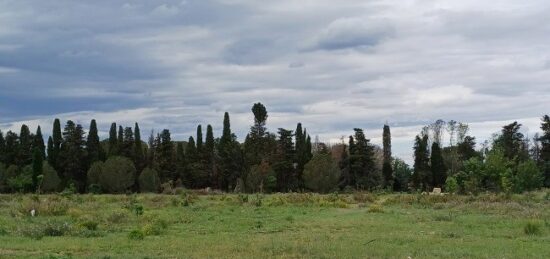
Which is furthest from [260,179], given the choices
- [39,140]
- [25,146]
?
[25,146]

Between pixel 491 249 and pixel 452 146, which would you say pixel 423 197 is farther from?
pixel 452 146

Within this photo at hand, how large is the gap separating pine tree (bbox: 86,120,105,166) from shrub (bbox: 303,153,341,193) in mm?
28074

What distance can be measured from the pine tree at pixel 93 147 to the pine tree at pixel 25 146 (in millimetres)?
9254

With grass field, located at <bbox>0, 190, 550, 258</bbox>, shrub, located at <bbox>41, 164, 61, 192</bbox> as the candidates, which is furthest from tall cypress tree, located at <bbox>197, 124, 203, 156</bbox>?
grass field, located at <bbox>0, 190, 550, 258</bbox>

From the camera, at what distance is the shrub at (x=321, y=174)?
217 feet

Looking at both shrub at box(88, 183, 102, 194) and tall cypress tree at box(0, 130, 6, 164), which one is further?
tall cypress tree at box(0, 130, 6, 164)

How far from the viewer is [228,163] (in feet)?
246

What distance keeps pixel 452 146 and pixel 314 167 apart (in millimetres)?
36144

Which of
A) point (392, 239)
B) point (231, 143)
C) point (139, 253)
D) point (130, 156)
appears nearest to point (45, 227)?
point (139, 253)

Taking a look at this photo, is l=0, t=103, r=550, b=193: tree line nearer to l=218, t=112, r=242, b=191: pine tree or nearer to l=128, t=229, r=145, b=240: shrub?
l=218, t=112, r=242, b=191: pine tree

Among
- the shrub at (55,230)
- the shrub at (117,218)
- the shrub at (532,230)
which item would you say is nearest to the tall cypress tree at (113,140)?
the shrub at (117,218)

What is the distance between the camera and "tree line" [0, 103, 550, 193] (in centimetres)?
6731

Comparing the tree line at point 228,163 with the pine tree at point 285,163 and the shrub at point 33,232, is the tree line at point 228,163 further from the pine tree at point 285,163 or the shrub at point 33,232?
the shrub at point 33,232

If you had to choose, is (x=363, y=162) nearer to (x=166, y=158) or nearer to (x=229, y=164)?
(x=229, y=164)
